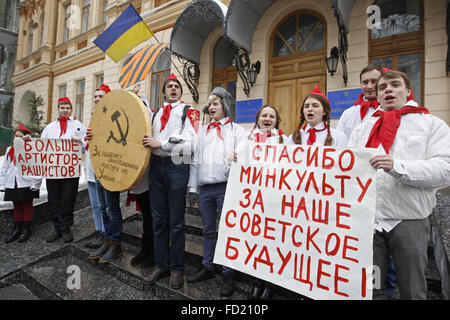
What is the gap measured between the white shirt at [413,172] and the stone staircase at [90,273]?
0.98m

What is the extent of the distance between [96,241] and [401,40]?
20.7 feet

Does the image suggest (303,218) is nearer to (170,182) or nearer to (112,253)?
(170,182)

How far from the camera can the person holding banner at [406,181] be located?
54.4 inches

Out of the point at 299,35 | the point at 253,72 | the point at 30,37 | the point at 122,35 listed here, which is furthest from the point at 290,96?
the point at 30,37

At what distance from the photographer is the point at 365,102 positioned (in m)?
2.38

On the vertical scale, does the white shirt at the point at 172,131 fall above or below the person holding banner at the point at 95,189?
above

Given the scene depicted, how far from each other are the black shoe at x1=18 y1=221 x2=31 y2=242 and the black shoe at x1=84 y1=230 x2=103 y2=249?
3.89ft

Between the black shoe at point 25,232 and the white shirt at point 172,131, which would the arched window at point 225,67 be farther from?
the black shoe at point 25,232

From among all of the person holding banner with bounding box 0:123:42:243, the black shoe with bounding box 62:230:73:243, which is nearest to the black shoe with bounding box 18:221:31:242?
the person holding banner with bounding box 0:123:42:243

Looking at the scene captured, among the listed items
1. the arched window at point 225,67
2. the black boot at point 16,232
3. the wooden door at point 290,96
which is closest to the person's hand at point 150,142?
the black boot at point 16,232
